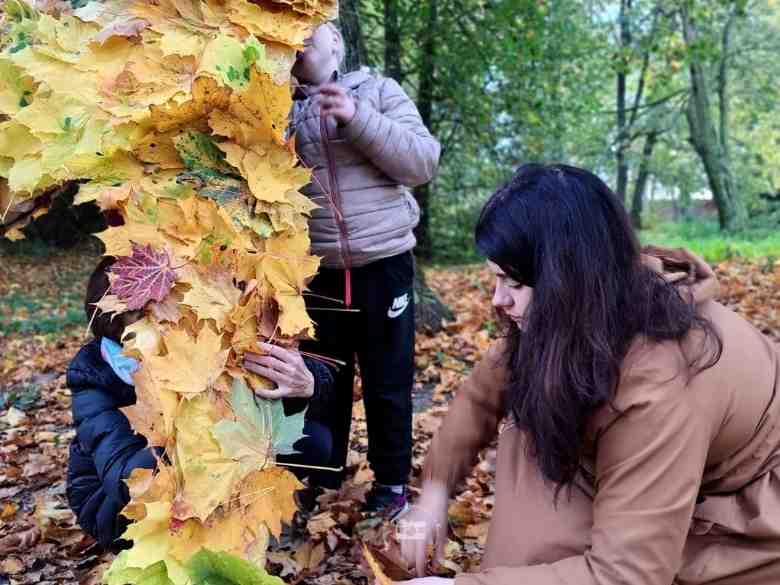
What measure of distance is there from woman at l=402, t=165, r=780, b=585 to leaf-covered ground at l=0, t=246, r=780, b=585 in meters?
0.40

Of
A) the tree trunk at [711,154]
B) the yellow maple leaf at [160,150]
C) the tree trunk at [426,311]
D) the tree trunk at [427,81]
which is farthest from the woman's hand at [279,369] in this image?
the tree trunk at [711,154]

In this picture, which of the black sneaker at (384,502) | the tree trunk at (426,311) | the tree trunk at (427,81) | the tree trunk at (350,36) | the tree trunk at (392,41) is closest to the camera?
the black sneaker at (384,502)

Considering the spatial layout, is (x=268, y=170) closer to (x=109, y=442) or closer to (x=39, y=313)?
(x=109, y=442)

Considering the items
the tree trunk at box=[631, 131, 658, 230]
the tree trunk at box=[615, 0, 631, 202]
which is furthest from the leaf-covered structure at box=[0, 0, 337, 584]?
the tree trunk at box=[631, 131, 658, 230]

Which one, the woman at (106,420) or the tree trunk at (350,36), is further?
the tree trunk at (350,36)

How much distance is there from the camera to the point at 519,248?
1.40m

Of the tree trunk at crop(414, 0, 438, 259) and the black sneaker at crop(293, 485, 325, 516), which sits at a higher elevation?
the tree trunk at crop(414, 0, 438, 259)

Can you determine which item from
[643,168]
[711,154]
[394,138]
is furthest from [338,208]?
[643,168]

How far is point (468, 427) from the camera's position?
182 cm

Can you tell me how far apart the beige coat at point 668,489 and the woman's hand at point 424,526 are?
0.15 m

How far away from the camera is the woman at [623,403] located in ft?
4.34

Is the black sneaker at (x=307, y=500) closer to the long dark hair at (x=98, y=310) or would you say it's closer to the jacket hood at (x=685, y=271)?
the long dark hair at (x=98, y=310)

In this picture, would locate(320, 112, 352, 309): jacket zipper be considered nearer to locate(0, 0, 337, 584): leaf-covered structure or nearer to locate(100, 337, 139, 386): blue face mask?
locate(0, 0, 337, 584): leaf-covered structure

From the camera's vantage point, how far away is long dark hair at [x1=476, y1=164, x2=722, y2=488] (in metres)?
1.36
